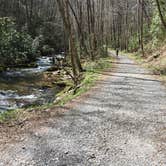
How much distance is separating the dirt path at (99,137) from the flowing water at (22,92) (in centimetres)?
690

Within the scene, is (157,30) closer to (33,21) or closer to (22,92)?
(22,92)

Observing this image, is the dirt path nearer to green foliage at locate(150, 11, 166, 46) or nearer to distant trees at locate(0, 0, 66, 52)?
green foliage at locate(150, 11, 166, 46)

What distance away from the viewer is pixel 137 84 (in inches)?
637

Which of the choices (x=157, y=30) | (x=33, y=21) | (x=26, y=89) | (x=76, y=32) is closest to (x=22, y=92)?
(x=26, y=89)

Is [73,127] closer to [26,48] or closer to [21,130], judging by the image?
[21,130]

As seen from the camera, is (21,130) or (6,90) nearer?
(21,130)

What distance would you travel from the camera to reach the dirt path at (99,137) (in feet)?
21.9

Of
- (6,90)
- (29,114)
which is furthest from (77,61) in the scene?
(29,114)

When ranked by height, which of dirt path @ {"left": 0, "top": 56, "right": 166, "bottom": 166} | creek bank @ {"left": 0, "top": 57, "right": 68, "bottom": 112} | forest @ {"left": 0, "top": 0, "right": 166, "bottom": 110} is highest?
forest @ {"left": 0, "top": 0, "right": 166, "bottom": 110}

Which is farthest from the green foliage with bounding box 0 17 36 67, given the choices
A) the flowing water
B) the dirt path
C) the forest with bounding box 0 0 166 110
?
the dirt path

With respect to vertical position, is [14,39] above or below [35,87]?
above

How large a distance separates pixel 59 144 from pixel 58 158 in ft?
2.67

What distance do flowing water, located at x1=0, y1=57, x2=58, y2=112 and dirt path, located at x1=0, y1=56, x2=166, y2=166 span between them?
6.90 meters

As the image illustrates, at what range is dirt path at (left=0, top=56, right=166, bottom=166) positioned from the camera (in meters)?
6.68
